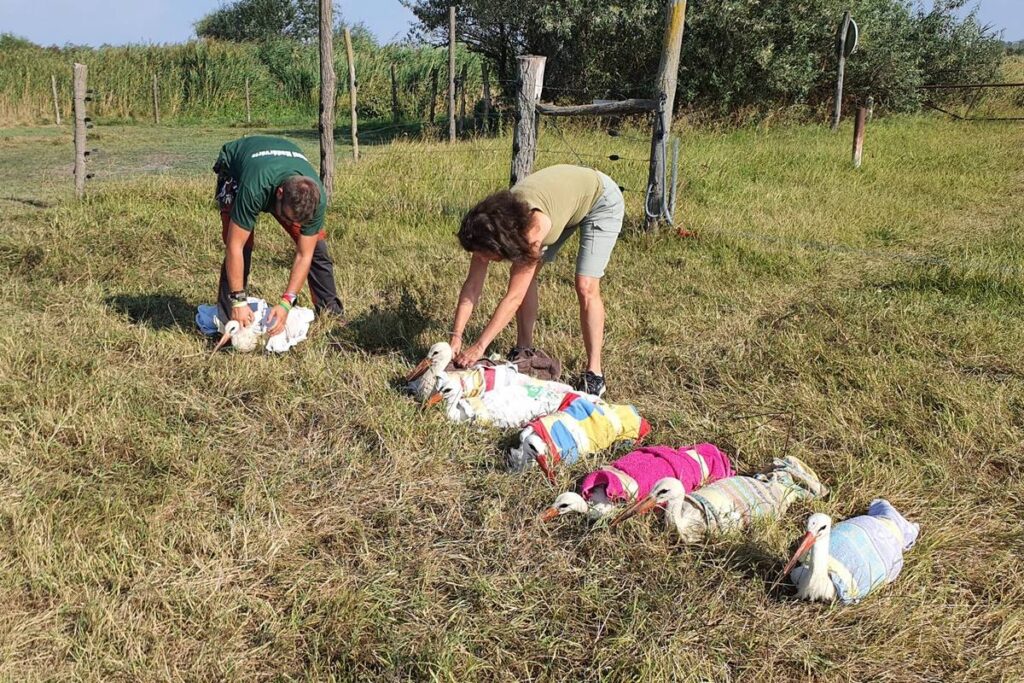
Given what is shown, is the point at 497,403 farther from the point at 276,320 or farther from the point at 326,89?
the point at 326,89

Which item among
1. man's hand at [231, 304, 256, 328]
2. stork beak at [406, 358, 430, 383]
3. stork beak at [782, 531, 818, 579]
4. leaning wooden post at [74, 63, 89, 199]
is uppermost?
leaning wooden post at [74, 63, 89, 199]

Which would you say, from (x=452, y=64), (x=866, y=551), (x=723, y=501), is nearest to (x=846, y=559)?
(x=866, y=551)

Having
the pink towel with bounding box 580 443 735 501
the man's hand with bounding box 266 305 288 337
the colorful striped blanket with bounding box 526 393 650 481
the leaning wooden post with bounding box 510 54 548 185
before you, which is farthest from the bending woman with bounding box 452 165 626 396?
the leaning wooden post with bounding box 510 54 548 185

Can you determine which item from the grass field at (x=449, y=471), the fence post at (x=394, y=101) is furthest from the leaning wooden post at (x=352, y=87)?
the fence post at (x=394, y=101)

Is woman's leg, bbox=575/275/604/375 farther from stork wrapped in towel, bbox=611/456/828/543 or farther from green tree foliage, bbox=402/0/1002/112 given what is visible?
green tree foliage, bbox=402/0/1002/112

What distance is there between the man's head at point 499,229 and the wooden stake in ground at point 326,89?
4.83 meters

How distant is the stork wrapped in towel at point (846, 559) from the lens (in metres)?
2.52

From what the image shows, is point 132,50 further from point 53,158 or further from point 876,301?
point 876,301

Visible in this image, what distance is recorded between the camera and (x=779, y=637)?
2418 mm

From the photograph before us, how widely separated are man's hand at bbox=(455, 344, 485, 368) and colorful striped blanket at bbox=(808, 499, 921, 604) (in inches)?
64.4

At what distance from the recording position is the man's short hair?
419cm

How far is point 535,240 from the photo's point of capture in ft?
11.9

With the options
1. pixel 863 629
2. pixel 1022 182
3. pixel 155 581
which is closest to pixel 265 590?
pixel 155 581

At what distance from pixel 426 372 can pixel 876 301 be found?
11.2 feet
